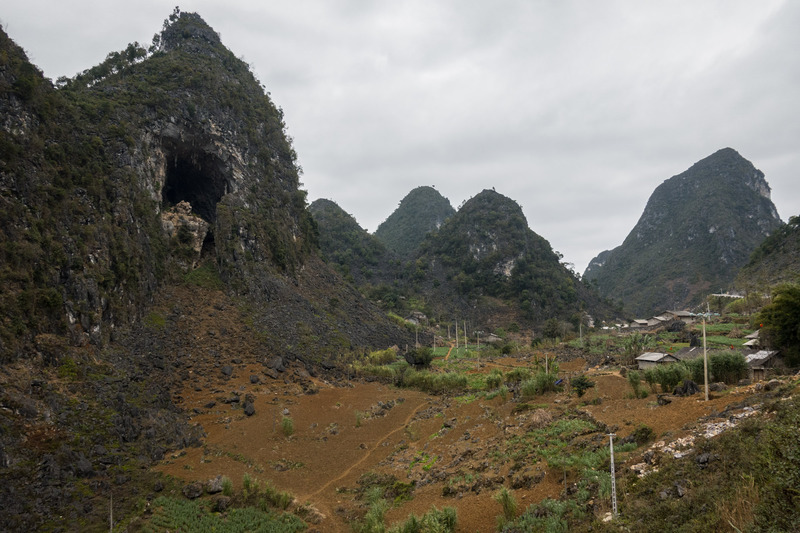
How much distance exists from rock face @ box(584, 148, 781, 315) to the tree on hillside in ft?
292

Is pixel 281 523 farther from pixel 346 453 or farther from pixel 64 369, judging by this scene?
pixel 64 369

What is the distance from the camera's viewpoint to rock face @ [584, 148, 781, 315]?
105 m

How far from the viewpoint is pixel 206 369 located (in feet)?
88.2

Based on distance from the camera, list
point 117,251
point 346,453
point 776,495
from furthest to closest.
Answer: point 117,251 → point 346,453 → point 776,495

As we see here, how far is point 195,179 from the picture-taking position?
4388cm

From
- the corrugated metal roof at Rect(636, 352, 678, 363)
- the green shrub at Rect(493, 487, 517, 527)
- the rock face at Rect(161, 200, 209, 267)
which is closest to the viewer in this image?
the green shrub at Rect(493, 487, 517, 527)

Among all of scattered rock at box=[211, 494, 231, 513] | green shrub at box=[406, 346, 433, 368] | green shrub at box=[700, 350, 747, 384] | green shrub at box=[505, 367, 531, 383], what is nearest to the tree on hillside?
green shrub at box=[700, 350, 747, 384]

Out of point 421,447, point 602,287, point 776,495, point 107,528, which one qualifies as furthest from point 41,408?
point 602,287

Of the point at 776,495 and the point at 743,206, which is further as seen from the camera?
the point at 743,206

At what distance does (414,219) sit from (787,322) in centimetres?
12856

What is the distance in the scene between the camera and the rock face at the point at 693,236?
344 ft

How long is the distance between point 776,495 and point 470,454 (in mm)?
10907

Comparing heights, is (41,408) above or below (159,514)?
above

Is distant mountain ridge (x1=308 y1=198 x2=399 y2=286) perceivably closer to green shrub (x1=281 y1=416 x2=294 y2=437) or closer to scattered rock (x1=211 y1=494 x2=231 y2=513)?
green shrub (x1=281 y1=416 x2=294 y2=437)
